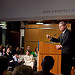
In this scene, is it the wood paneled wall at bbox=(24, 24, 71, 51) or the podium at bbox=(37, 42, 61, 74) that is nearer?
the podium at bbox=(37, 42, 61, 74)

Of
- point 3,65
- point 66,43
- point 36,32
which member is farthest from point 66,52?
point 36,32

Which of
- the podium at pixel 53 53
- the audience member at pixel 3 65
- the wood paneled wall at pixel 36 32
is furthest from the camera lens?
the wood paneled wall at pixel 36 32

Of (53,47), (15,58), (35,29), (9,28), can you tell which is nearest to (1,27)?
(9,28)

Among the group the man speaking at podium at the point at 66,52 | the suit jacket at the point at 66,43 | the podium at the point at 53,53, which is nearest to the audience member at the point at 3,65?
the man speaking at podium at the point at 66,52

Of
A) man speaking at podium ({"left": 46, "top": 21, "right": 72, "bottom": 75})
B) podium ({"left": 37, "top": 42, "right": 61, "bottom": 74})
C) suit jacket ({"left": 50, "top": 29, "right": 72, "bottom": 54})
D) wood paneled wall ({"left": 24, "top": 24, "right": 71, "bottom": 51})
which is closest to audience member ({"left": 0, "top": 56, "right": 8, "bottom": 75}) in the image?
man speaking at podium ({"left": 46, "top": 21, "right": 72, "bottom": 75})

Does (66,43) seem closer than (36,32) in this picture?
Yes

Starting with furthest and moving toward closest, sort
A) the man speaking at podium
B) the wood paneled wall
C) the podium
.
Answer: the wood paneled wall → the podium → the man speaking at podium

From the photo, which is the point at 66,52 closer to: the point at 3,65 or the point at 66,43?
the point at 66,43

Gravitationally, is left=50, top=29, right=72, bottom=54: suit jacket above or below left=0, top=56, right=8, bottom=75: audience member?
above

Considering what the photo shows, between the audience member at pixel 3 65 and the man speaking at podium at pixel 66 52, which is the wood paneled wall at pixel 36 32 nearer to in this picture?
the man speaking at podium at pixel 66 52

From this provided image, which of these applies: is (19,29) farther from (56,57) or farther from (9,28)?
(56,57)

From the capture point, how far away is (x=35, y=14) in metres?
2.56

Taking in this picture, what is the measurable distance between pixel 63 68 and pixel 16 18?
4.24 feet

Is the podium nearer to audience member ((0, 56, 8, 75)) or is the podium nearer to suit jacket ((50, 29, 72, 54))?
suit jacket ((50, 29, 72, 54))
